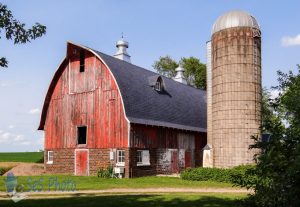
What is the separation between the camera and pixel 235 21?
90.1 ft

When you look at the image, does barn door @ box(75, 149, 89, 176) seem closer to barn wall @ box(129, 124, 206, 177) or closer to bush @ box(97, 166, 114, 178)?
bush @ box(97, 166, 114, 178)

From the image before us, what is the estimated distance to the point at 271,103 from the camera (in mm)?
7887

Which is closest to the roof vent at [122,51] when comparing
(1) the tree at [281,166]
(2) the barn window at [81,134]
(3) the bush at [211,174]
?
(2) the barn window at [81,134]

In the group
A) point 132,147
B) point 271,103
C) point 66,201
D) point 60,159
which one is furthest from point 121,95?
point 271,103

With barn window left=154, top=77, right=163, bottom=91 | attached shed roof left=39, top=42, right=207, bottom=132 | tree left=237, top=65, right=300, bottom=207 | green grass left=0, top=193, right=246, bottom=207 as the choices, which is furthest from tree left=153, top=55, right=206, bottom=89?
tree left=237, top=65, right=300, bottom=207

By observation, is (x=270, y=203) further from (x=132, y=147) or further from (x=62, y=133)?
(x=62, y=133)

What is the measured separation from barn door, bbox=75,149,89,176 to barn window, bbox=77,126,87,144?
0.79 m

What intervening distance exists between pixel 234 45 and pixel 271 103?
64.9ft

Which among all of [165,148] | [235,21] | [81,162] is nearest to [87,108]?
[81,162]

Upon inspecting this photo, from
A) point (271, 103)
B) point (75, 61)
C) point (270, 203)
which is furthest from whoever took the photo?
point (75, 61)

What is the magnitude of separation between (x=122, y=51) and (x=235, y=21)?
12.9 metres

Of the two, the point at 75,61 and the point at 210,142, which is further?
the point at 75,61

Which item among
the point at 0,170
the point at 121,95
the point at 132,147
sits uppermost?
the point at 121,95

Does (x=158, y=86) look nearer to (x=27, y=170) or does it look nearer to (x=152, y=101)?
(x=152, y=101)
